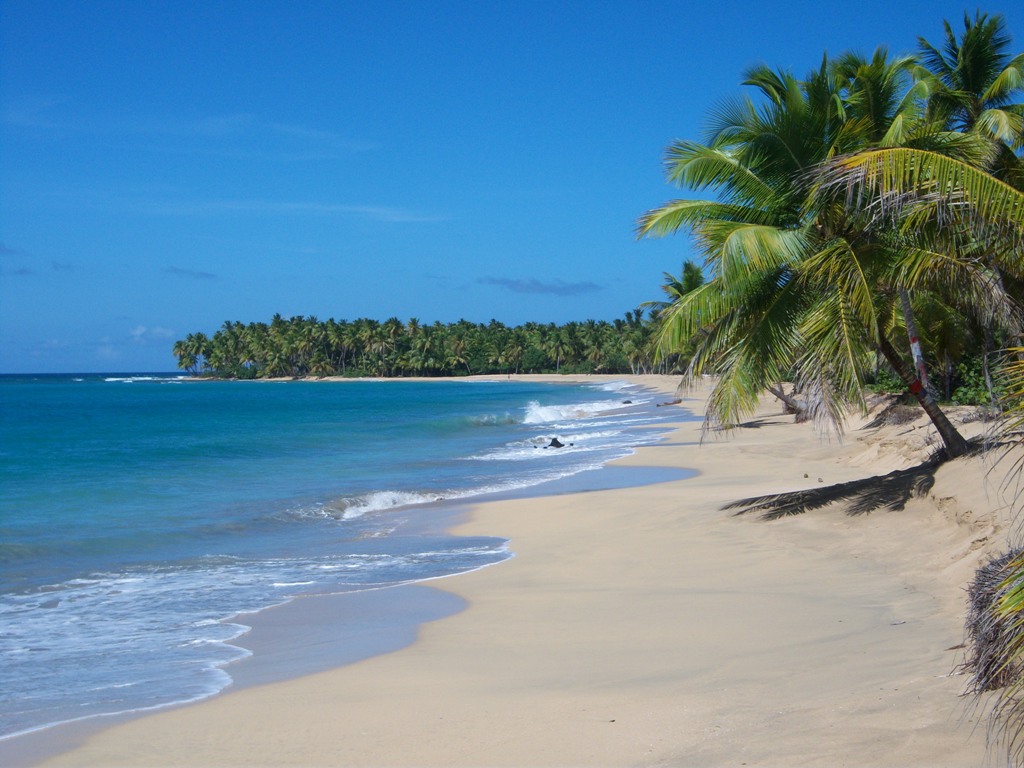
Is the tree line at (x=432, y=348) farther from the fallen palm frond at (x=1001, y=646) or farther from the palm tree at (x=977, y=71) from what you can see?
the fallen palm frond at (x=1001, y=646)

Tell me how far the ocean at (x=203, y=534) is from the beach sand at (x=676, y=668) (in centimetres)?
115

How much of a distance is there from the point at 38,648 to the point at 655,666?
5.79m

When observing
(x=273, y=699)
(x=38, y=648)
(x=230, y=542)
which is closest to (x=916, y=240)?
(x=273, y=699)

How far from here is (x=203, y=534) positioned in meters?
15.2

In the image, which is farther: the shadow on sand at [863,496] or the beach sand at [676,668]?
the shadow on sand at [863,496]

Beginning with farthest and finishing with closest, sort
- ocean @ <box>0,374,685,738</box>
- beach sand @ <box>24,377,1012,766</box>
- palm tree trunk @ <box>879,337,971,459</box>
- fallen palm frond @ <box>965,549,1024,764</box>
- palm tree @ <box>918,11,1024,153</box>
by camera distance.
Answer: palm tree @ <box>918,11,1024,153</box> < palm tree trunk @ <box>879,337,971,459</box> < ocean @ <box>0,374,685,738</box> < beach sand @ <box>24,377,1012,766</box> < fallen palm frond @ <box>965,549,1024,764</box>

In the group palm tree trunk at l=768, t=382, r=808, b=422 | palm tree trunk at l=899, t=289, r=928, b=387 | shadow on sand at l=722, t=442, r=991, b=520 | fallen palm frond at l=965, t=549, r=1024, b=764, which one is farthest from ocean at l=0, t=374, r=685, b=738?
palm tree trunk at l=899, t=289, r=928, b=387

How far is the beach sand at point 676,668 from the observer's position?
16.3ft

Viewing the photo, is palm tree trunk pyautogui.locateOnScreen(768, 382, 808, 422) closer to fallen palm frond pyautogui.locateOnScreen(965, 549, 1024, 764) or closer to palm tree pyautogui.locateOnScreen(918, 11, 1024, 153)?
palm tree pyautogui.locateOnScreen(918, 11, 1024, 153)

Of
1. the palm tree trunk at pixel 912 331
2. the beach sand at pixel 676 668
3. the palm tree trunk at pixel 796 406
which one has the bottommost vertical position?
the beach sand at pixel 676 668

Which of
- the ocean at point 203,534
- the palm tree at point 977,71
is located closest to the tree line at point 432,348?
the ocean at point 203,534

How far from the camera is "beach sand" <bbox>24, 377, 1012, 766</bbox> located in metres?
4.96

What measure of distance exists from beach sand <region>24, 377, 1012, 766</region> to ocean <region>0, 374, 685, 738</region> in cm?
115

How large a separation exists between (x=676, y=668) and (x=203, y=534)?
35.6ft
